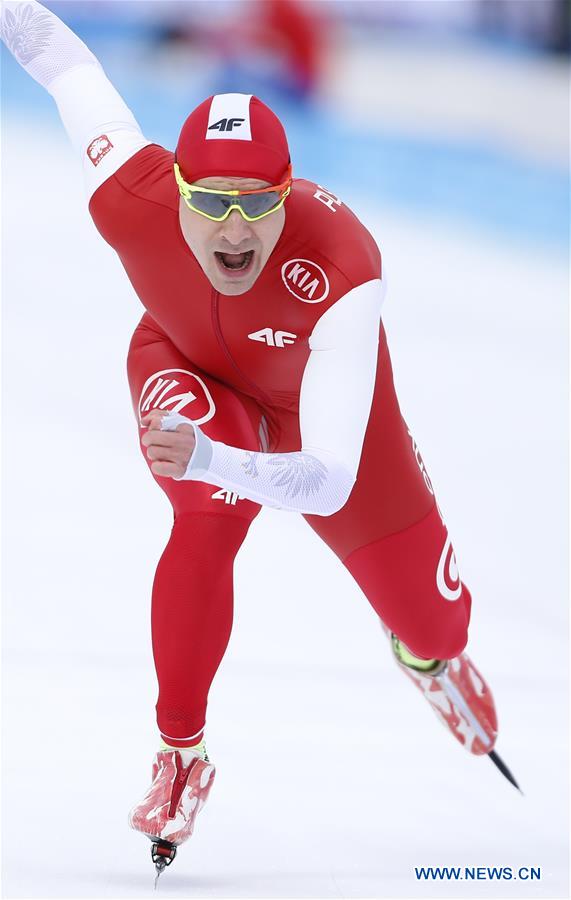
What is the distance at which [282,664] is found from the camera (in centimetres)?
457

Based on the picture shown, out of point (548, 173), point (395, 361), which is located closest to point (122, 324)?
point (395, 361)

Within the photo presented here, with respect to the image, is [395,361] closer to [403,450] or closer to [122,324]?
[122,324]

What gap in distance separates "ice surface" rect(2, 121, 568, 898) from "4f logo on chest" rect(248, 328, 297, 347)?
3.84ft

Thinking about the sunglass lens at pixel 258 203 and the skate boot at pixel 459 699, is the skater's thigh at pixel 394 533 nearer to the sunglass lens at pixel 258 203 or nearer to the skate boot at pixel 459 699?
the skate boot at pixel 459 699

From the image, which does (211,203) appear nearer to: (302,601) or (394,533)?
(394,533)

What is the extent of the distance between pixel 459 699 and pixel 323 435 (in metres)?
1.43

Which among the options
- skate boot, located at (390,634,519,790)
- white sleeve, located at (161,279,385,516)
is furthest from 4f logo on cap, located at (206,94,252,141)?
skate boot, located at (390,634,519,790)

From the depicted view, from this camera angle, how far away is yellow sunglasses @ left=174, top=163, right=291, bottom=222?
2816 mm


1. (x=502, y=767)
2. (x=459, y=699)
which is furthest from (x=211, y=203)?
(x=502, y=767)

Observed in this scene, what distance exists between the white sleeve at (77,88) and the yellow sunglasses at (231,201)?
486 millimetres

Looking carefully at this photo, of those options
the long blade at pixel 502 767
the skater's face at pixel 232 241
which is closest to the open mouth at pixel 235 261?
the skater's face at pixel 232 241

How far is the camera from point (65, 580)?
4.96 m

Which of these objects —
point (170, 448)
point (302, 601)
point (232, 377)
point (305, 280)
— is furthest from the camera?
point (302, 601)

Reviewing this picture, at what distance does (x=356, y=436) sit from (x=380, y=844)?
47.6 inches
